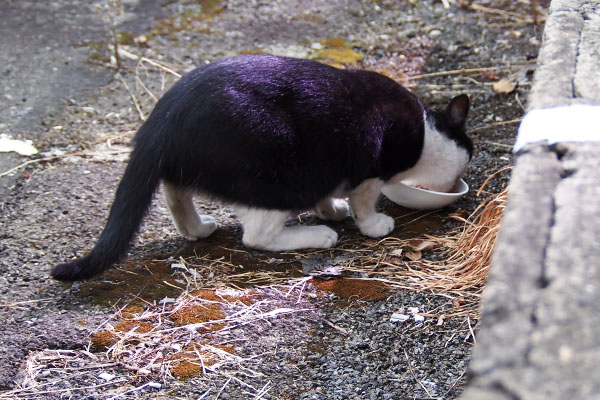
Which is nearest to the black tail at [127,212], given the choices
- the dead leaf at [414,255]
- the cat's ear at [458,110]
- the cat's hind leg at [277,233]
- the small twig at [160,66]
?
the cat's hind leg at [277,233]

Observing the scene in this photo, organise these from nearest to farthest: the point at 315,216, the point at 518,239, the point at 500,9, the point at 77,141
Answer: the point at 518,239, the point at 315,216, the point at 77,141, the point at 500,9

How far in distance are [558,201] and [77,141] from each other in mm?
3141

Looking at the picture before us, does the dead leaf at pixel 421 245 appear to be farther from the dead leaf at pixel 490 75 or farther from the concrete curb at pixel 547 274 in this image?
the dead leaf at pixel 490 75

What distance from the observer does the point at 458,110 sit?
10.1 feet

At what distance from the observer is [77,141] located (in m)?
3.75

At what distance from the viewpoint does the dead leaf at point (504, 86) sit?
13.4 feet

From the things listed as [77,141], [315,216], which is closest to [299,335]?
[315,216]

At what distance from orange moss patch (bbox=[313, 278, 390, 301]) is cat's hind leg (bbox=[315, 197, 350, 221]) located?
612 millimetres

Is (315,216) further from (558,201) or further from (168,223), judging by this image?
(558,201)

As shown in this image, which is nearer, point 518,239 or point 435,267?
point 518,239

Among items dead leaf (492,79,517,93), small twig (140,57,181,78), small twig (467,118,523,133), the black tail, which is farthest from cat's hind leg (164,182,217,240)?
dead leaf (492,79,517,93)

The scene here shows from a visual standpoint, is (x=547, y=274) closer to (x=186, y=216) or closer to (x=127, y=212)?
(x=127, y=212)

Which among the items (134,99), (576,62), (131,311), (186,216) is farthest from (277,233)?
(134,99)

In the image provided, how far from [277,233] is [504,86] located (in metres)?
2.09
